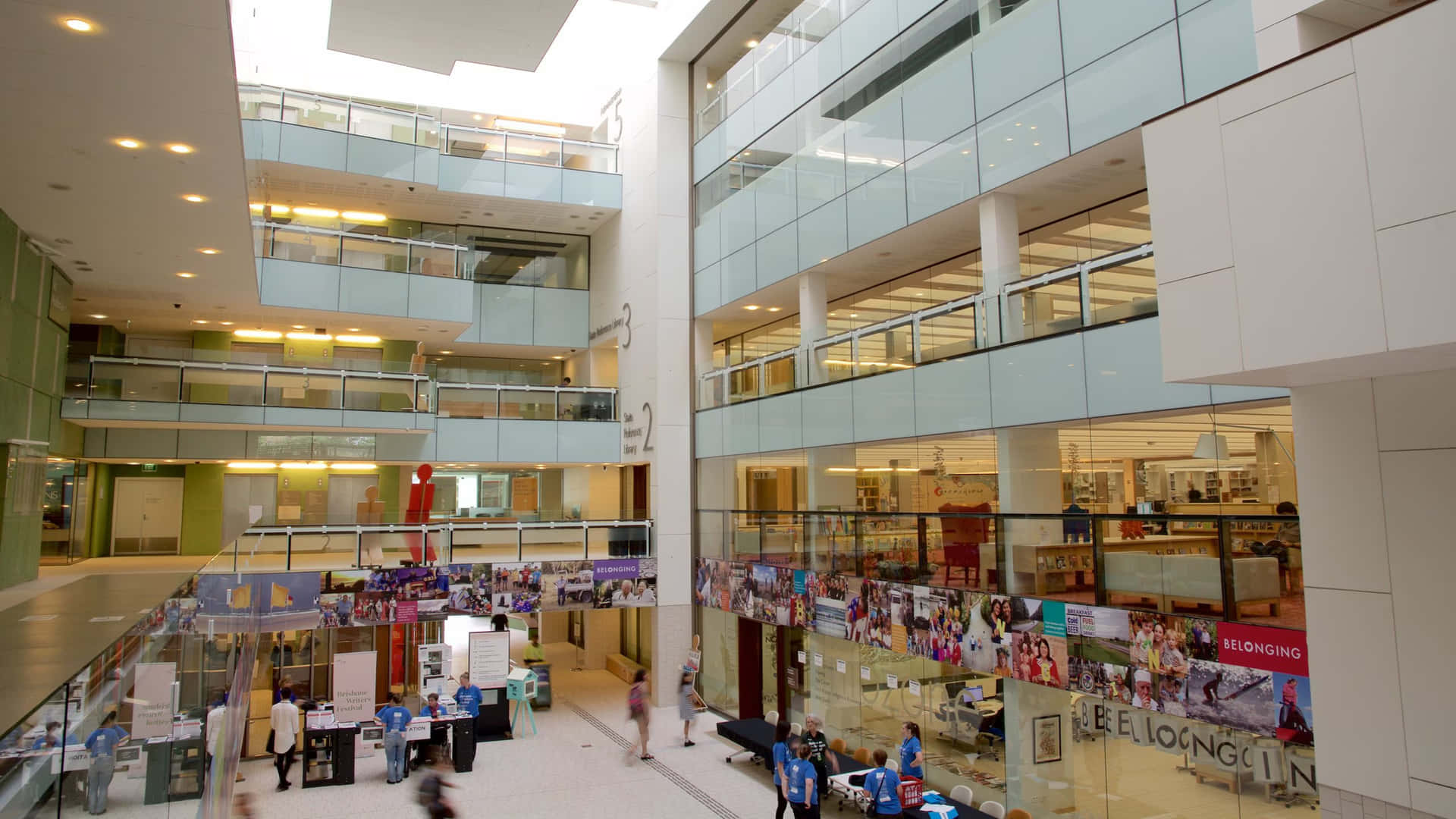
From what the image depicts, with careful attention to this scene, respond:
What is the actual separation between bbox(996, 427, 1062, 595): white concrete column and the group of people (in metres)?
2.85

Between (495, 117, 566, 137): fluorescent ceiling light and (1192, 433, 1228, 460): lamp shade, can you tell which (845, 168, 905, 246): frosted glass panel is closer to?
(1192, 433, 1228, 460): lamp shade

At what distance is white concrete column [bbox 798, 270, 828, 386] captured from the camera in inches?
645

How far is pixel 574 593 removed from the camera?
64.3ft

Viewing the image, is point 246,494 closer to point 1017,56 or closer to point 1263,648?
point 1017,56

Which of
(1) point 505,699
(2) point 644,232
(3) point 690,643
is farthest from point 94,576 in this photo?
(2) point 644,232

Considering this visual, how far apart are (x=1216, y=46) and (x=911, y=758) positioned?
9370 mm

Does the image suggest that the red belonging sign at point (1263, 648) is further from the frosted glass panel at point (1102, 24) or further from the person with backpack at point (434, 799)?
the person with backpack at point (434, 799)

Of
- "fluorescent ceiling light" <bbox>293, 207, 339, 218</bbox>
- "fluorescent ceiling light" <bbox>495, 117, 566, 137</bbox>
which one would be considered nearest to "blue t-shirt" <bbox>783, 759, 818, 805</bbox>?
"fluorescent ceiling light" <bbox>495, 117, 566, 137</bbox>

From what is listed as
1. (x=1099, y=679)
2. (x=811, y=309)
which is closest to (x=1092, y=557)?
(x=1099, y=679)

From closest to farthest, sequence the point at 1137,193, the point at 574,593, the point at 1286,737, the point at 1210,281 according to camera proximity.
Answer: the point at 1210,281
the point at 1286,737
the point at 1137,193
the point at 574,593

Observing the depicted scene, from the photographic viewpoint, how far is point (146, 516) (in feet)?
74.8

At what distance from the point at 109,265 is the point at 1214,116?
53.0 ft

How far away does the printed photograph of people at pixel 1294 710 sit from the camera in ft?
24.2

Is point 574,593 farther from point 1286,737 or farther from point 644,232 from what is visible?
point 1286,737
